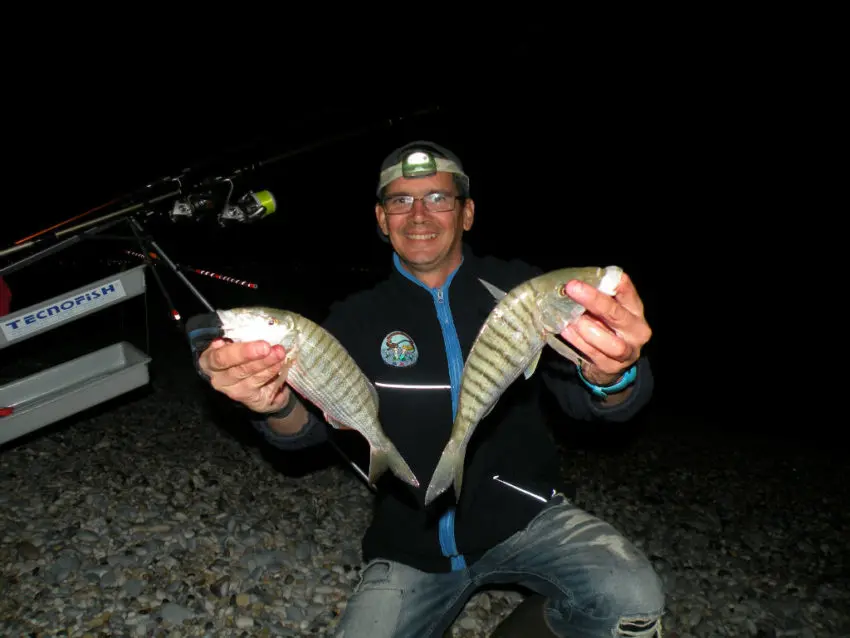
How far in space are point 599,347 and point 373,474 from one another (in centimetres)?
123

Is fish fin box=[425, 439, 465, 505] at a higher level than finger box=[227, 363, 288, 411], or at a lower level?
lower

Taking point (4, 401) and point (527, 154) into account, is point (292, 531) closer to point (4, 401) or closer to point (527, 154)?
point (4, 401)

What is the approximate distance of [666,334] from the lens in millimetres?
13773

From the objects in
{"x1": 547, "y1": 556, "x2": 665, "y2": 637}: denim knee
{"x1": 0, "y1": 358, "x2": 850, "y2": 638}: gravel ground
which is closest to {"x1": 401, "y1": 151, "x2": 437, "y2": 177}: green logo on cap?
{"x1": 547, "y1": 556, "x2": 665, "y2": 637}: denim knee

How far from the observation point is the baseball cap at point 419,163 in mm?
3521

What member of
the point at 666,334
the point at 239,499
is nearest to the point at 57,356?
the point at 239,499

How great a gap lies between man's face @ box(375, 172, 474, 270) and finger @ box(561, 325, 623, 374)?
1.23 meters

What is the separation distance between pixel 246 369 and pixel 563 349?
149 centimetres

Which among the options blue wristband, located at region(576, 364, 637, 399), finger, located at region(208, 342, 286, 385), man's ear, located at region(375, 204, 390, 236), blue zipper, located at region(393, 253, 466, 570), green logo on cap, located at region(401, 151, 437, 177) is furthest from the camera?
man's ear, located at region(375, 204, 390, 236)

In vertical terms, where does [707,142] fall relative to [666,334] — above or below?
above

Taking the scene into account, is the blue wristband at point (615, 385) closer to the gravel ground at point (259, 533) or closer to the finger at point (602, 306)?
the finger at point (602, 306)

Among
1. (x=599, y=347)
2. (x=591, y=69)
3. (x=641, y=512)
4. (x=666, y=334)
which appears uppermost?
(x=591, y=69)

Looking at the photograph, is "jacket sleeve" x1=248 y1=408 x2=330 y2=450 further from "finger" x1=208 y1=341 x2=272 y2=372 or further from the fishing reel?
the fishing reel

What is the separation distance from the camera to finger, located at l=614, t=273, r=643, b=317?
2.43 m
